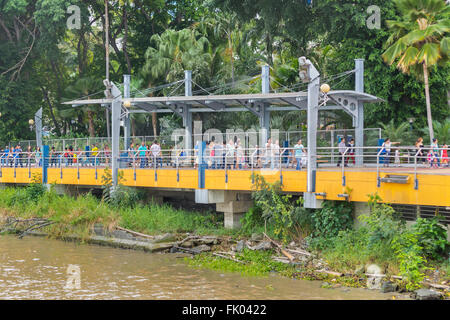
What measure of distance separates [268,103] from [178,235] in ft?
28.0

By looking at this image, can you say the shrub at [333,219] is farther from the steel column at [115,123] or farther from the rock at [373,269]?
the steel column at [115,123]

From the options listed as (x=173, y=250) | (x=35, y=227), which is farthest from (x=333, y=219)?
(x=35, y=227)

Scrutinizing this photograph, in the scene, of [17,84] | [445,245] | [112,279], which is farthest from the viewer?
[17,84]

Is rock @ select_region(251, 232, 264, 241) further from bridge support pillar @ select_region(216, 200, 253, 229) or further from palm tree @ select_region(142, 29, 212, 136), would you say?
palm tree @ select_region(142, 29, 212, 136)

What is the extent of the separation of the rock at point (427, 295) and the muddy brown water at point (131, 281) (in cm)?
78

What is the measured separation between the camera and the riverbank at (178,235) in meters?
18.5

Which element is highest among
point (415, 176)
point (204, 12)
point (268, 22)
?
point (204, 12)

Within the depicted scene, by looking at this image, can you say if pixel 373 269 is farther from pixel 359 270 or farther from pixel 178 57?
pixel 178 57

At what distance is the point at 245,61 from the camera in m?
48.1

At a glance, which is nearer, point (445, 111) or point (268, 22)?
point (445, 111)

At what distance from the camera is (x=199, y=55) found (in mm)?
44656
